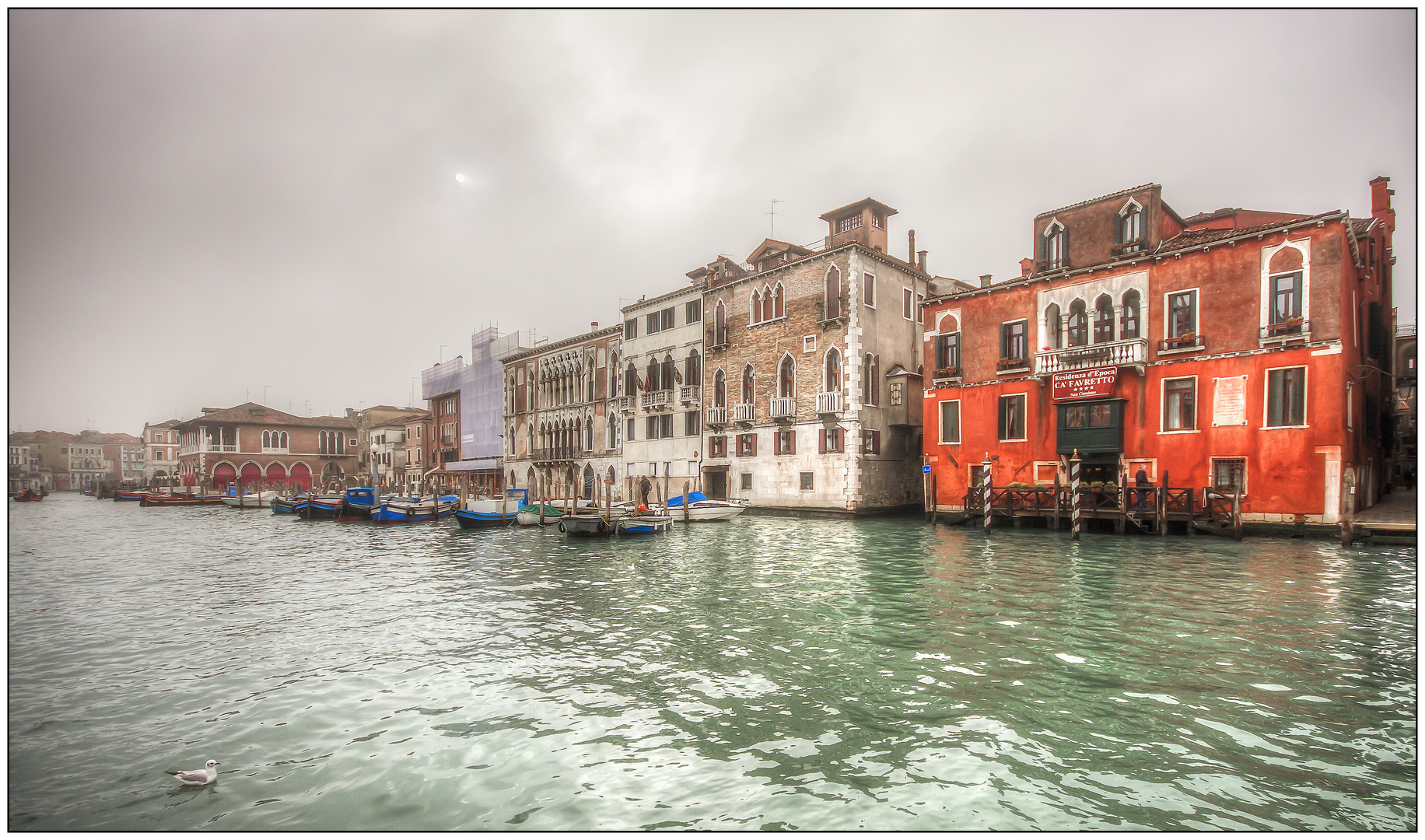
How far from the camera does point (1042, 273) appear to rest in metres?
22.2

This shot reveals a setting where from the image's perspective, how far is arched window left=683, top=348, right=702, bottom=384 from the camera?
32.7m

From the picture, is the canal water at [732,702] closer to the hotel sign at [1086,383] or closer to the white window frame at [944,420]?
the hotel sign at [1086,383]

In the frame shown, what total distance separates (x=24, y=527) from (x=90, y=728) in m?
34.5

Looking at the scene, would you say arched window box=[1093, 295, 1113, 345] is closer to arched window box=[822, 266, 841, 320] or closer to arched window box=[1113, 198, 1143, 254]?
arched window box=[1113, 198, 1143, 254]

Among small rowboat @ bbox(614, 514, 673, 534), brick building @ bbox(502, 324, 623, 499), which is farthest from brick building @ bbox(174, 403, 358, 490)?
small rowboat @ bbox(614, 514, 673, 534)

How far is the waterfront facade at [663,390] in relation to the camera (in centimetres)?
3278

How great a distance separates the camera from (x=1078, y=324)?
21.8 metres

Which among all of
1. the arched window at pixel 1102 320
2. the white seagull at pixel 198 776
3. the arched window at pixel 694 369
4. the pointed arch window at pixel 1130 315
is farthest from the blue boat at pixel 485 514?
the pointed arch window at pixel 1130 315

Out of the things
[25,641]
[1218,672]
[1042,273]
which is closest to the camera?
[1218,672]

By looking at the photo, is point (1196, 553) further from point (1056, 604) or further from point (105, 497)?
point (105, 497)

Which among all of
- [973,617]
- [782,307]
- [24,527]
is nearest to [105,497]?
[24,527]

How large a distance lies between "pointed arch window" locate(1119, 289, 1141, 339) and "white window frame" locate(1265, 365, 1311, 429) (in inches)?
136

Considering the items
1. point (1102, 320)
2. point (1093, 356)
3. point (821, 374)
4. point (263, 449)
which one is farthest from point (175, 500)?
point (1102, 320)

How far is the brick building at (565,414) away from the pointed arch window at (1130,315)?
23.5 m
